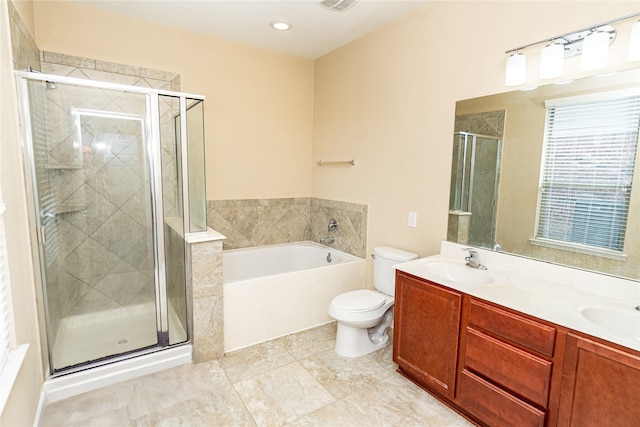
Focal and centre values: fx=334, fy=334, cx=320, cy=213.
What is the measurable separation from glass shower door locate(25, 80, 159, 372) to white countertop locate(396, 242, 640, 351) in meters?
1.98

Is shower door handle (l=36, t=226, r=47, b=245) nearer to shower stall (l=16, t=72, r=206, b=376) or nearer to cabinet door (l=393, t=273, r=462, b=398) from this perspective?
shower stall (l=16, t=72, r=206, b=376)

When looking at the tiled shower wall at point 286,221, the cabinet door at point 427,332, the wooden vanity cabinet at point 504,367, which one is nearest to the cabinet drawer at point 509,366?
the wooden vanity cabinet at point 504,367

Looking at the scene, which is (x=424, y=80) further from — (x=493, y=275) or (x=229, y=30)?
(x=229, y=30)

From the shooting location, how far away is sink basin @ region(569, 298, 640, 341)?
1.48m

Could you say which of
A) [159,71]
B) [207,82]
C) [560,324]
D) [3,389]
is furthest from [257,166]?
[560,324]

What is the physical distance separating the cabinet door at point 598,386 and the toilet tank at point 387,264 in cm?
130

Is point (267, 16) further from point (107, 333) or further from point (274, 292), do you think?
point (107, 333)

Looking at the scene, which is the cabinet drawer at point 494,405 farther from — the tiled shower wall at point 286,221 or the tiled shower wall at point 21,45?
the tiled shower wall at point 21,45

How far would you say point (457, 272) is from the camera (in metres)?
2.22

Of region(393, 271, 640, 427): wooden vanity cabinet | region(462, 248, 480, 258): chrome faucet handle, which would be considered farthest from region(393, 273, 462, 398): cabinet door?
region(462, 248, 480, 258): chrome faucet handle

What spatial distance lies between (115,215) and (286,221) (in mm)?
1765

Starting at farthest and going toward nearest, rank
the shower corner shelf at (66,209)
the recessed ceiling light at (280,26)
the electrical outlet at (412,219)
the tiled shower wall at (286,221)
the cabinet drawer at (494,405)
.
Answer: the tiled shower wall at (286,221) → the recessed ceiling light at (280,26) → the electrical outlet at (412,219) → the shower corner shelf at (66,209) → the cabinet drawer at (494,405)

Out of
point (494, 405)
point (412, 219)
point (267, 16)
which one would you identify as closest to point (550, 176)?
point (412, 219)

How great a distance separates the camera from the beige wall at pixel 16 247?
1487 mm
